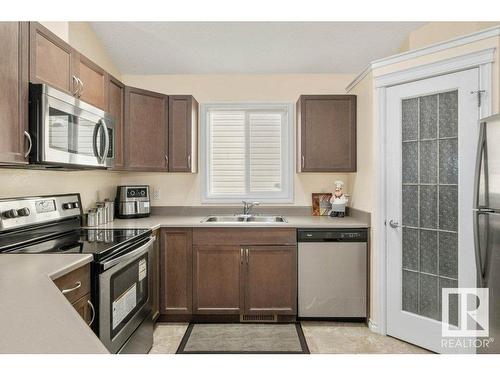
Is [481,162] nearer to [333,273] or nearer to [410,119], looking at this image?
[410,119]

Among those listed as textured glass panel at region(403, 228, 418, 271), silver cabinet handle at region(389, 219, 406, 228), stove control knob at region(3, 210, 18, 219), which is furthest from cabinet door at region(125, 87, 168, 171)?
textured glass panel at region(403, 228, 418, 271)

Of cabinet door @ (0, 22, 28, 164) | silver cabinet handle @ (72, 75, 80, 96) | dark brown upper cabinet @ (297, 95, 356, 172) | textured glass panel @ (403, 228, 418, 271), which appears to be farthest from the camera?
dark brown upper cabinet @ (297, 95, 356, 172)

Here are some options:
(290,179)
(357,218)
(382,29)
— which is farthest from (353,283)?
(382,29)

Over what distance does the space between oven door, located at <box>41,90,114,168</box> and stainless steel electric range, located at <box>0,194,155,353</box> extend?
1.43 ft

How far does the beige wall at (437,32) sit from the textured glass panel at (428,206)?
1.26 meters

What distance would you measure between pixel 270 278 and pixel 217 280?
0.46 metres

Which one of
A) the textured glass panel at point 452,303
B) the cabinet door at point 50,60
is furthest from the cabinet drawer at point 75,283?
the textured glass panel at point 452,303

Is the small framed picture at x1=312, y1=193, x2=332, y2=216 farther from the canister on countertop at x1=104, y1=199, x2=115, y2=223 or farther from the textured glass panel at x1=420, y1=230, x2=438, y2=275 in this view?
the canister on countertop at x1=104, y1=199, x2=115, y2=223

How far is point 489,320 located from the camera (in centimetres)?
178

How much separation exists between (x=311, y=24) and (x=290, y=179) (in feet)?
4.91

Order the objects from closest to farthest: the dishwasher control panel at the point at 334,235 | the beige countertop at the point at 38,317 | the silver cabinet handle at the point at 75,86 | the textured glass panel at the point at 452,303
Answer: the beige countertop at the point at 38,317 < the silver cabinet handle at the point at 75,86 < the textured glass panel at the point at 452,303 < the dishwasher control panel at the point at 334,235

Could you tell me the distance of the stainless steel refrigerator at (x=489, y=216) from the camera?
1643 mm

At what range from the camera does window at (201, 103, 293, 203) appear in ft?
11.2

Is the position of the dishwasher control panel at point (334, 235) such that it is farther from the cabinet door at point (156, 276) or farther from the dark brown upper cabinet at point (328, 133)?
the cabinet door at point (156, 276)
